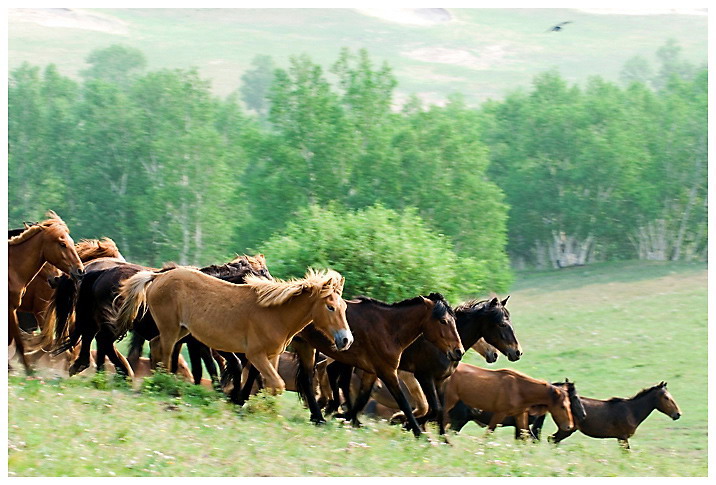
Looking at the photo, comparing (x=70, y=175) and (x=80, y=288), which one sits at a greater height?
(x=80, y=288)

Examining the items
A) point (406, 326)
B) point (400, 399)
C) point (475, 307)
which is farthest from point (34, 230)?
point (475, 307)

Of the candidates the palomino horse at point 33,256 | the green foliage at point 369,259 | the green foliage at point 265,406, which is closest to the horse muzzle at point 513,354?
the green foliage at point 265,406

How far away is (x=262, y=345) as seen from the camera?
12.4 metres

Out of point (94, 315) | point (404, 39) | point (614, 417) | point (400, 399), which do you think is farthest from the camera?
point (404, 39)

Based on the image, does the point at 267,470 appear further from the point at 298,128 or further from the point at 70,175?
the point at 70,175

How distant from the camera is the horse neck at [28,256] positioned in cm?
1245

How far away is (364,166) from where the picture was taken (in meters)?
46.1

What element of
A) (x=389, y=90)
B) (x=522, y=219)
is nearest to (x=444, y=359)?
(x=389, y=90)

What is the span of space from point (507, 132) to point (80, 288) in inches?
2066

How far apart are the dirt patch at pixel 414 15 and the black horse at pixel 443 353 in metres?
151

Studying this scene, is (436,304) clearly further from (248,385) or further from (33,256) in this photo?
(33,256)

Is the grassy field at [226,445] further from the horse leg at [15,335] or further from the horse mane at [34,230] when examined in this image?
the horse mane at [34,230]

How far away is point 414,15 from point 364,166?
130036 millimetres

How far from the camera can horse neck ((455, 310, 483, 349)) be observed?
47.9ft
